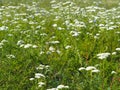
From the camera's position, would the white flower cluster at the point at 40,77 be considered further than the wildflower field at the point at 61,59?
No

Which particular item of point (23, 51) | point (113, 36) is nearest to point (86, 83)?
point (23, 51)

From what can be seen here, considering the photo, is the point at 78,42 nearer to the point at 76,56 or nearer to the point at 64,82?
the point at 76,56

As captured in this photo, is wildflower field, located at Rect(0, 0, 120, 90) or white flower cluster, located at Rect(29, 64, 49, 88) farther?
wildflower field, located at Rect(0, 0, 120, 90)

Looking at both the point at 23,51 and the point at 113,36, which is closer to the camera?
the point at 23,51

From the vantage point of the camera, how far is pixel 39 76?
5.43 m

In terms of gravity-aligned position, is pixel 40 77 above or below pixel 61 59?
above

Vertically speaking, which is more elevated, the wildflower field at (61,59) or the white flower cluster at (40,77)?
the white flower cluster at (40,77)

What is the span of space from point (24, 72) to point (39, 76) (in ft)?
2.84

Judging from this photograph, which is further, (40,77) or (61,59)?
(61,59)

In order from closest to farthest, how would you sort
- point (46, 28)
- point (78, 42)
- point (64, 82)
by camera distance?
point (64, 82) < point (78, 42) < point (46, 28)

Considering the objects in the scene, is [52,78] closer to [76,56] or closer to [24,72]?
[24,72]

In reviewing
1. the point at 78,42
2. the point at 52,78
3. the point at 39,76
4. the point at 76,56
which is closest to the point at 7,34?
the point at 78,42

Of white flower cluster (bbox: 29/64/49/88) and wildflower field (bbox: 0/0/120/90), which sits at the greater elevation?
white flower cluster (bbox: 29/64/49/88)

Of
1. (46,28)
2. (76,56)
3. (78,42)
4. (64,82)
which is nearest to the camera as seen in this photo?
(64,82)
